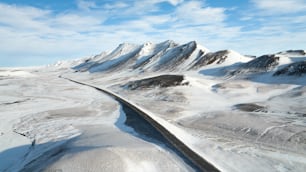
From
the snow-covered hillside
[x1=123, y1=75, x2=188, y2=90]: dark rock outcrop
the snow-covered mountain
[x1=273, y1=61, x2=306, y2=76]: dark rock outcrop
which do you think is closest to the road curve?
the snow-covered hillside

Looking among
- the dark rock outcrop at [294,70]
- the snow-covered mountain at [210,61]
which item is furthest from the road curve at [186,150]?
the snow-covered mountain at [210,61]

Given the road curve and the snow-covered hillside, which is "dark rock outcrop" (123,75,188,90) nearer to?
the snow-covered hillside

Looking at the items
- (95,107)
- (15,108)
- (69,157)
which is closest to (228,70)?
(95,107)

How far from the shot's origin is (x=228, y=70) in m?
53.4

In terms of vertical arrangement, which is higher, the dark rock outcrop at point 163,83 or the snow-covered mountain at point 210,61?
the snow-covered mountain at point 210,61

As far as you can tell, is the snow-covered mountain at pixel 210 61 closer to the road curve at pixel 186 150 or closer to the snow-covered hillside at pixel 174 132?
the snow-covered hillside at pixel 174 132

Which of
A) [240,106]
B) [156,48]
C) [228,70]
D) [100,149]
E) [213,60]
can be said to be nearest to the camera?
[100,149]

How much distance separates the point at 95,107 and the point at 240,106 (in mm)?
13461

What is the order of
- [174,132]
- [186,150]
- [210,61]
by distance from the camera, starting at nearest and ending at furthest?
[186,150] < [174,132] < [210,61]

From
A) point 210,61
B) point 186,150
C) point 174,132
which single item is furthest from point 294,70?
point 186,150

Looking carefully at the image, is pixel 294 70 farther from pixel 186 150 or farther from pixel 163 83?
pixel 186 150

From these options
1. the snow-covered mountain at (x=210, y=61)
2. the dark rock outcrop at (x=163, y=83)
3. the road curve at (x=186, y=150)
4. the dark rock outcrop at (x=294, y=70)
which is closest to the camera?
the road curve at (x=186, y=150)

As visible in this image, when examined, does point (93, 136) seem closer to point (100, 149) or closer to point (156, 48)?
point (100, 149)

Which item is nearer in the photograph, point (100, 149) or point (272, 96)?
point (100, 149)
